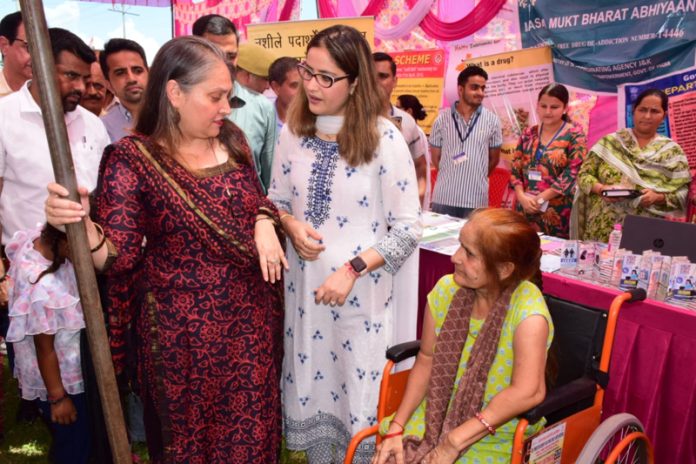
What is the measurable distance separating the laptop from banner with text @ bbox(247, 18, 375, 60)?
333cm

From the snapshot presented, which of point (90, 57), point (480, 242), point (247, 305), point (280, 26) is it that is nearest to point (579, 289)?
point (480, 242)

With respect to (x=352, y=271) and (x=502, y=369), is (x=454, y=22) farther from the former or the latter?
(x=502, y=369)

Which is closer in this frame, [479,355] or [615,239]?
[479,355]

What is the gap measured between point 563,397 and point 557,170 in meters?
3.17

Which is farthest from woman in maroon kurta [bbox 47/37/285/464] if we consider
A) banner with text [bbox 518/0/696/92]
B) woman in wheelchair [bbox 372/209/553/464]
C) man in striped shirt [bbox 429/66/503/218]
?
banner with text [bbox 518/0/696/92]

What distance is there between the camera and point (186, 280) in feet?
5.75

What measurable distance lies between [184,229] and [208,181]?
0.17m

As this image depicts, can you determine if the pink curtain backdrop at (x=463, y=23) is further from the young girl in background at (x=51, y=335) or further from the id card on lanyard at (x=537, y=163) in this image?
the young girl in background at (x=51, y=335)

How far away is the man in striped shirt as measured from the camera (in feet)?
16.9

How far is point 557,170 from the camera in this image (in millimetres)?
4574

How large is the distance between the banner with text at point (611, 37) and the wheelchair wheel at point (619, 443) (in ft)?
11.9

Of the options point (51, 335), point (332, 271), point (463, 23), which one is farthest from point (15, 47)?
point (463, 23)

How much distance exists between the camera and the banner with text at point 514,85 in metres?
5.61

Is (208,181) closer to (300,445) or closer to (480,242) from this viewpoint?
(480,242)
